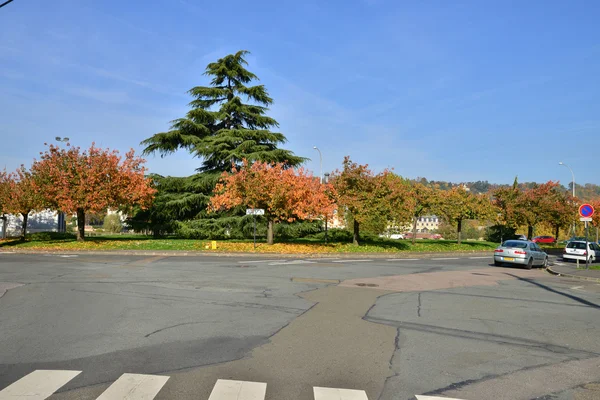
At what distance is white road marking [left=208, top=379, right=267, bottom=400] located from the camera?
15.7ft

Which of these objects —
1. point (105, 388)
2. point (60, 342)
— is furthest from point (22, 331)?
point (105, 388)

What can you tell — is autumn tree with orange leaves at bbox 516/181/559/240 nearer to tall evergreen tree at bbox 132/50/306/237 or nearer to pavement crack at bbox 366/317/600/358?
tall evergreen tree at bbox 132/50/306/237

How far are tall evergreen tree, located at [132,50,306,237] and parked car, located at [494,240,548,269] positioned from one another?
16.9 m

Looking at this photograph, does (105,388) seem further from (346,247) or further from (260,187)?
(346,247)

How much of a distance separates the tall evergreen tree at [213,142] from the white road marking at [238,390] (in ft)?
97.4

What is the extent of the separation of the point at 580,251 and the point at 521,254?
25.5ft

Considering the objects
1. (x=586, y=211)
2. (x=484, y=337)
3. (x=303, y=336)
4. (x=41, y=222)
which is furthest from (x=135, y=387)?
(x=41, y=222)

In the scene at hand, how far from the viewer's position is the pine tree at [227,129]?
35.3 metres

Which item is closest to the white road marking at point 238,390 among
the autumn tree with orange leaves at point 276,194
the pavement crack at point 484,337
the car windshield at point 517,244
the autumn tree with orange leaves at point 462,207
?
the pavement crack at point 484,337

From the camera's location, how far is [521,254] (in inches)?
915

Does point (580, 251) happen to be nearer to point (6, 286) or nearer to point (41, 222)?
point (6, 286)

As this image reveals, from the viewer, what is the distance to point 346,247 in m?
31.6

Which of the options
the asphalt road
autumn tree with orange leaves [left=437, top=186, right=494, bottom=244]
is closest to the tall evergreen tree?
autumn tree with orange leaves [left=437, top=186, right=494, bottom=244]

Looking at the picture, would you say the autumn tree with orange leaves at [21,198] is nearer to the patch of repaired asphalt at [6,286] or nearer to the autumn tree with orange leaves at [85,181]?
the autumn tree with orange leaves at [85,181]
